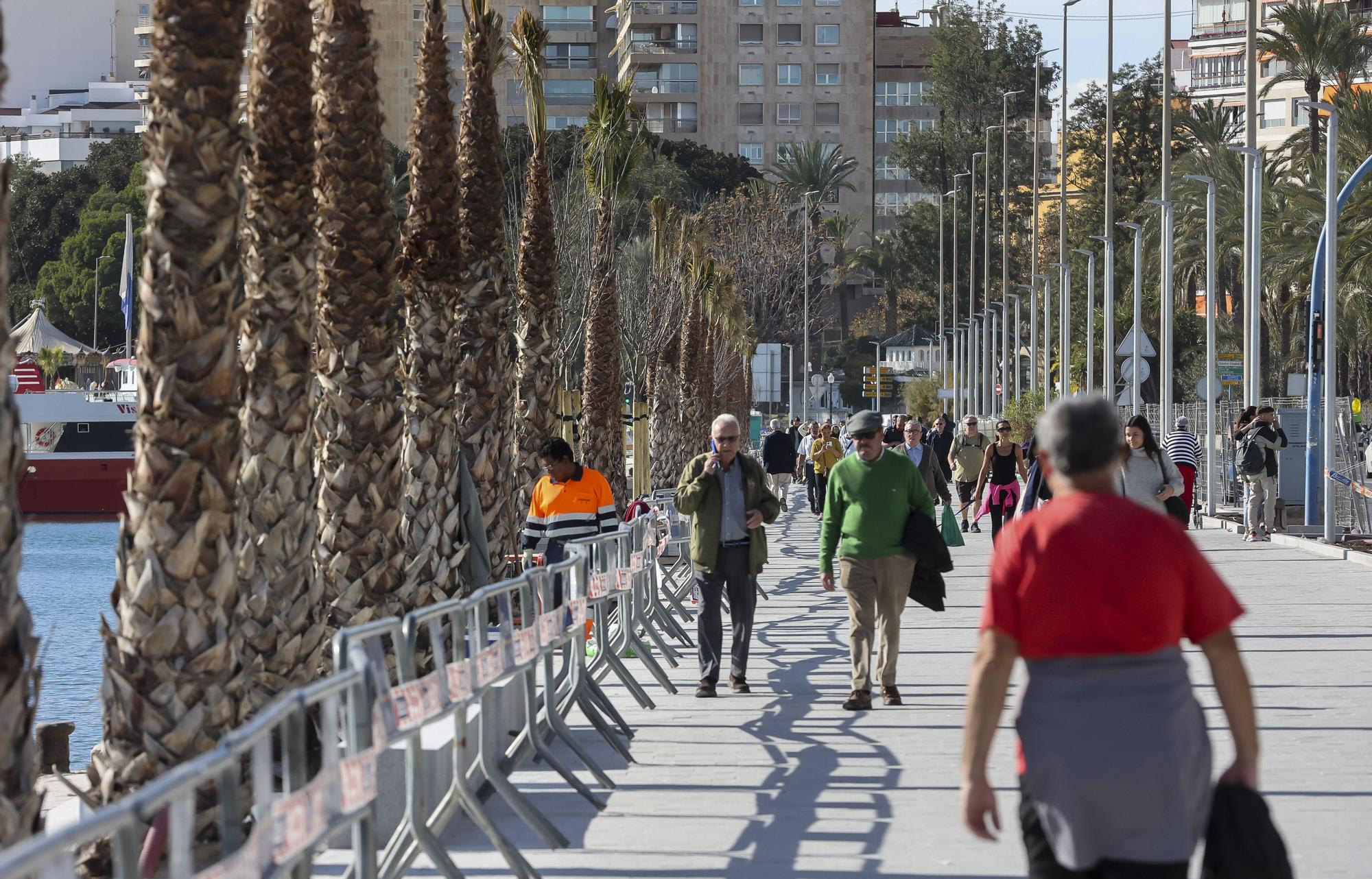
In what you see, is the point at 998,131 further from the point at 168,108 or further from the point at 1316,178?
the point at 168,108

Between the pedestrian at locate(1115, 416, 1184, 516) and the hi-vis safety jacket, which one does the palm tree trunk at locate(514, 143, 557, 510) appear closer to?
the hi-vis safety jacket

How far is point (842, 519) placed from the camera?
1228 cm

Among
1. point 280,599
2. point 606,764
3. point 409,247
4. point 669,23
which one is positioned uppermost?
point 669,23

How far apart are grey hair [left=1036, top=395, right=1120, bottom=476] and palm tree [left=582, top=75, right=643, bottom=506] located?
2021cm

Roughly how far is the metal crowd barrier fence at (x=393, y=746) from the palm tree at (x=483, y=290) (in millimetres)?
3448

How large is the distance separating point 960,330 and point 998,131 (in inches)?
444

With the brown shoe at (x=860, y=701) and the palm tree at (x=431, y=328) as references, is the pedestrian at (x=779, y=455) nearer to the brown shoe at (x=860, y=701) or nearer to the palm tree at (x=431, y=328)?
the palm tree at (x=431, y=328)

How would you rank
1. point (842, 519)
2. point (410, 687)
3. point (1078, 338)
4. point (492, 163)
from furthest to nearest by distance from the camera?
1. point (1078, 338)
2. point (492, 163)
3. point (842, 519)
4. point (410, 687)

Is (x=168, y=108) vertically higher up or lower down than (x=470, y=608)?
higher up

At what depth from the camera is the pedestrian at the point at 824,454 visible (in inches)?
1214

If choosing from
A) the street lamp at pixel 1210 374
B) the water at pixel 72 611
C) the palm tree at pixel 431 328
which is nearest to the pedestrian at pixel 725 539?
the palm tree at pixel 431 328

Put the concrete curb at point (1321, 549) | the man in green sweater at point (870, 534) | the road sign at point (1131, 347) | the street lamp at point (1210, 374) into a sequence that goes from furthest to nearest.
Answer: the road sign at point (1131, 347)
the street lamp at point (1210, 374)
the concrete curb at point (1321, 549)
the man in green sweater at point (870, 534)

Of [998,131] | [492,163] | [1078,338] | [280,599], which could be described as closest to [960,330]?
[998,131]

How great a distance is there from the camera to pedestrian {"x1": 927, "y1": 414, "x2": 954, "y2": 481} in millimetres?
35844
